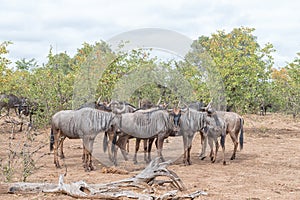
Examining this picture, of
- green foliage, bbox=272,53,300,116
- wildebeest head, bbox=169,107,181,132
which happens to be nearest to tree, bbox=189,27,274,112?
green foliage, bbox=272,53,300,116

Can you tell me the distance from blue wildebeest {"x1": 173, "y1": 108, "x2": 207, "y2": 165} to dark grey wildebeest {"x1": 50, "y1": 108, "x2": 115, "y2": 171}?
226 centimetres

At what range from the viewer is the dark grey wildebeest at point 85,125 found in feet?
34.7

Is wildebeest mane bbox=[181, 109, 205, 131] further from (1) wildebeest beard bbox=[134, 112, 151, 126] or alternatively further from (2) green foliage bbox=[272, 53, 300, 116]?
(2) green foliage bbox=[272, 53, 300, 116]

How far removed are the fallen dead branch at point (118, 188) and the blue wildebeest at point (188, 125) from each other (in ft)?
12.3

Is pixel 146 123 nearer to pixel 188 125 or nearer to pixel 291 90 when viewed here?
pixel 188 125

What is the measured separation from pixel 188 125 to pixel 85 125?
3.23 m

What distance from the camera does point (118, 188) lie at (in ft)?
24.0

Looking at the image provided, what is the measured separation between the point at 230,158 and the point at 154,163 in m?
5.51

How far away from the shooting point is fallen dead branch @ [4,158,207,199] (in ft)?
22.2

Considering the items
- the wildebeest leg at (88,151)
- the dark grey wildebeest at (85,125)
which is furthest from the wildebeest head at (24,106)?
the wildebeest leg at (88,151)

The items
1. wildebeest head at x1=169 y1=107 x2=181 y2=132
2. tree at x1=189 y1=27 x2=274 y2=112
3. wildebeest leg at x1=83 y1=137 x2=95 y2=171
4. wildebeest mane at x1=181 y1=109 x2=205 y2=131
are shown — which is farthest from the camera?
tree at x1=189 y1=27 x2=274 y2=112

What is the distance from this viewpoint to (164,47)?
14.4 m

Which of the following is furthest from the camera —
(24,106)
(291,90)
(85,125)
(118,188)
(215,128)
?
(291,90)

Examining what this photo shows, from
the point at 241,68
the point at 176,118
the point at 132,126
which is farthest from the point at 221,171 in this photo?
the point at 241,68
